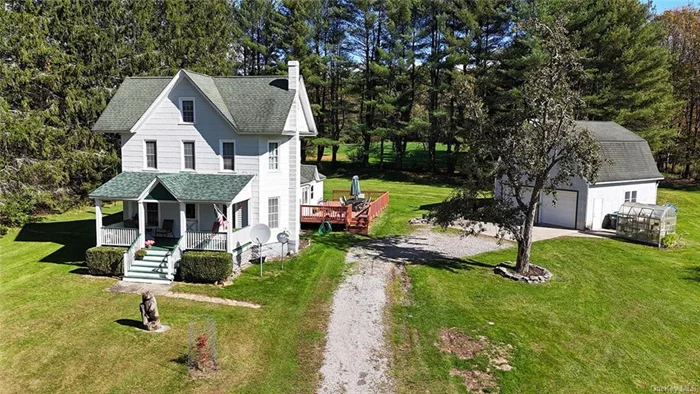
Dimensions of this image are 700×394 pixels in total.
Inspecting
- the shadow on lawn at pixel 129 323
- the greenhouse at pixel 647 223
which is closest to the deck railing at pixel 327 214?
the shadow on lawn at pixel 129 323

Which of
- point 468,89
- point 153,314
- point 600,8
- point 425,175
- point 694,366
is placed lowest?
point 694,366

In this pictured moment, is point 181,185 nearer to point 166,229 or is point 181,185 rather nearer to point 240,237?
point 166,229

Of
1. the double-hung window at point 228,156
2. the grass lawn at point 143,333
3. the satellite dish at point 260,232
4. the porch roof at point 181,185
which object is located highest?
the double-hung window at point 228,156

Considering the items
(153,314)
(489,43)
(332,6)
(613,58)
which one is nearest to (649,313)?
(153,314)

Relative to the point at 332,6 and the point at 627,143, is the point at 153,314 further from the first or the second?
the point at 332,6

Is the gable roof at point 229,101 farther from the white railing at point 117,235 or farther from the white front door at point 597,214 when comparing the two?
the white front door at point 597,214

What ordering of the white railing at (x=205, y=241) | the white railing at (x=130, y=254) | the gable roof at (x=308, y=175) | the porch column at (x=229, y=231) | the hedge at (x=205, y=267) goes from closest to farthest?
the hedge at (x=205, y=267), the white railing at (x=130, y=254), the porch column at (x=229, y=231), the white railing at (x=205, y=241), the gable roof at (x=308, y=175)
